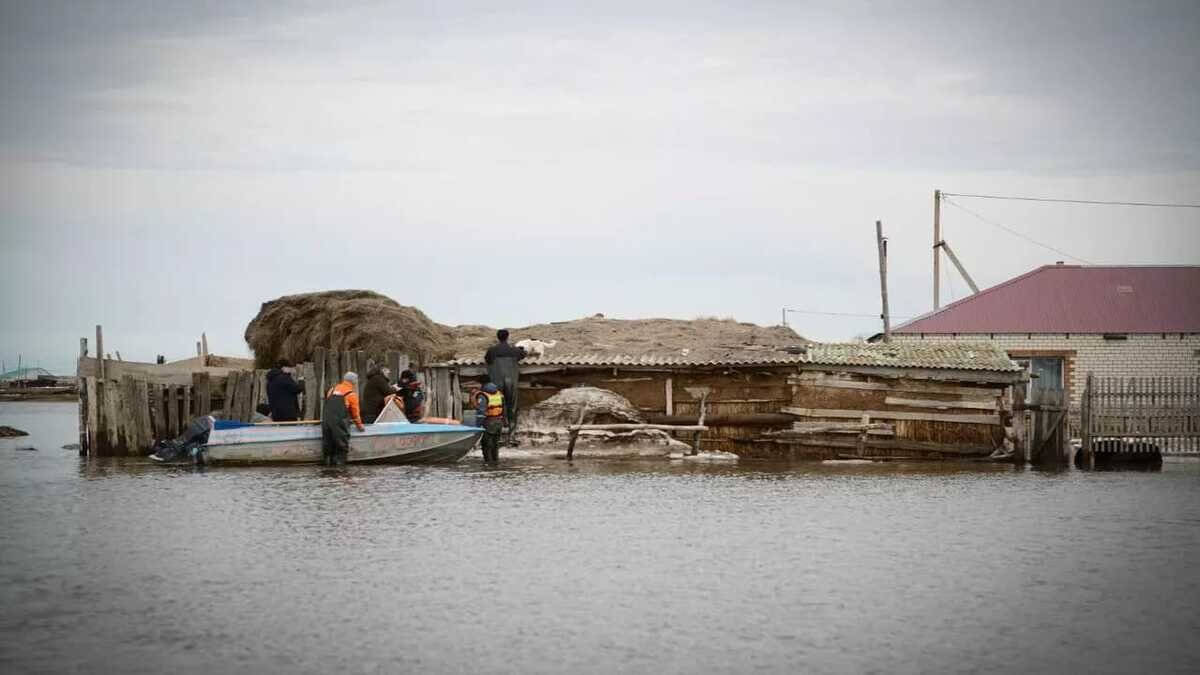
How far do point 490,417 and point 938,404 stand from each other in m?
10.0

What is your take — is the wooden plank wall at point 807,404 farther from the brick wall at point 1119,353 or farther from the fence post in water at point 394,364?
the brick wall at point 1119,353

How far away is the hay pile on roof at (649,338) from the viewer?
31.0m

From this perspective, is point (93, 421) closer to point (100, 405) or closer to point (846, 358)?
point (100, 405)

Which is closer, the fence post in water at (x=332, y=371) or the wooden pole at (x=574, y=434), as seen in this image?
the wooden pole at (x=574, y=434)

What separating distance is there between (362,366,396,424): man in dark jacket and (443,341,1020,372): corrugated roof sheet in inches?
118

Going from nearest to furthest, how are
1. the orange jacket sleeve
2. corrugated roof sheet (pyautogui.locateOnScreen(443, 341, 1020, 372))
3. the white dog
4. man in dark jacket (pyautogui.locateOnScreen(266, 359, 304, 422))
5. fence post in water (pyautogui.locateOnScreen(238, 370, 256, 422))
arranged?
the orange jacket sleeve → man in dark jacket (pyautogui.locateOnScreen(266, 359, 304, 422)) → corrugated roof sheet (pyautogui.locateOnScreen(443, 341, 1020, 372)) → fence post in water (pyautogui.locateOnScreen(238, 370, 256, 422)) → the white dog

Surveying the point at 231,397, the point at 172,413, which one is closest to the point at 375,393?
the point at 231,397

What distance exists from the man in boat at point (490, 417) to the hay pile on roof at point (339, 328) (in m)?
3.92

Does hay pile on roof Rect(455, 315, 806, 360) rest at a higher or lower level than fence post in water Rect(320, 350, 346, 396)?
higher

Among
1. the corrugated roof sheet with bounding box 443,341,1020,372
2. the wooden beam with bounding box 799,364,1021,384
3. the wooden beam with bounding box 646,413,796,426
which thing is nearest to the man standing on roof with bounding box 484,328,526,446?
the corrugated roof sheet with bounding box 443,341,1020,372

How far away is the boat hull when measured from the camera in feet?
85.1

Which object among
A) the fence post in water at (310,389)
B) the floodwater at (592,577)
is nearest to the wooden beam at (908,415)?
the floodwater at (592,577)

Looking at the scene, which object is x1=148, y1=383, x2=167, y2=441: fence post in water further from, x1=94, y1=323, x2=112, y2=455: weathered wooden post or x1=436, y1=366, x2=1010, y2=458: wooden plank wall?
x1=436, y1=366, x2=1010, y2=458: wooden plank wall

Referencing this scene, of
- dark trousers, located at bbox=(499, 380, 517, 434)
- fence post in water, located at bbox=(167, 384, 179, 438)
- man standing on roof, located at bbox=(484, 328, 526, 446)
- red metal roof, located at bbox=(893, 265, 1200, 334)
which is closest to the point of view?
man standing on roof, located at bbox=(484, 328, 526, 446)
